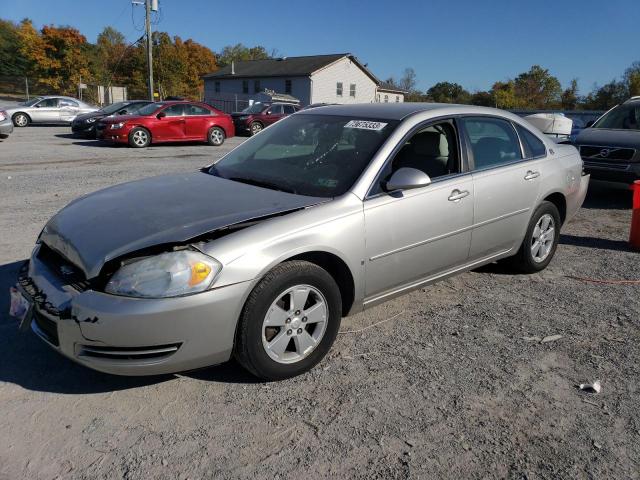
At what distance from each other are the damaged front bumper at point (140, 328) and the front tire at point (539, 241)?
305 centimetres

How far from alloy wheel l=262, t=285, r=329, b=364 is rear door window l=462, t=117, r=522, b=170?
192 cm

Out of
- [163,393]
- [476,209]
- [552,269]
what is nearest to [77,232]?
[163,393]

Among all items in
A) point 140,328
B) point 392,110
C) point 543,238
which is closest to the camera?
point 140,328

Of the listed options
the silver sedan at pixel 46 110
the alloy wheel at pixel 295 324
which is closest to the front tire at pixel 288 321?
the alloy wheel at pixel 295 324

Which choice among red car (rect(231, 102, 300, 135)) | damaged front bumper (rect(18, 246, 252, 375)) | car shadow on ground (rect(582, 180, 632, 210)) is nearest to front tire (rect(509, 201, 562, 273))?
damaged front bumper (rect(18, 246, 252, 375))

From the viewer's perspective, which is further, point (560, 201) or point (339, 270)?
point (560, 201)

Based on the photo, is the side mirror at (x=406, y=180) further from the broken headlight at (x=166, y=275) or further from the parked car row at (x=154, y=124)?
the parked car row at (x=154, y=124)

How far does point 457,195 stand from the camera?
4043 millimetres

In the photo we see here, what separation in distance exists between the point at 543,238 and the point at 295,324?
3035 mm

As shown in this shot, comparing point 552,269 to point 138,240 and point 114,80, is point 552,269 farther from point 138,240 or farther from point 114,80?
point 114,80

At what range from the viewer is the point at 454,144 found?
14.0ft

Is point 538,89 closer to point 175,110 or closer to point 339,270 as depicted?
point 175,110

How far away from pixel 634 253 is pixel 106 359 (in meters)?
5.75

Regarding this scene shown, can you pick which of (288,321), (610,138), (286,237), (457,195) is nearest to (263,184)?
(286,237)
